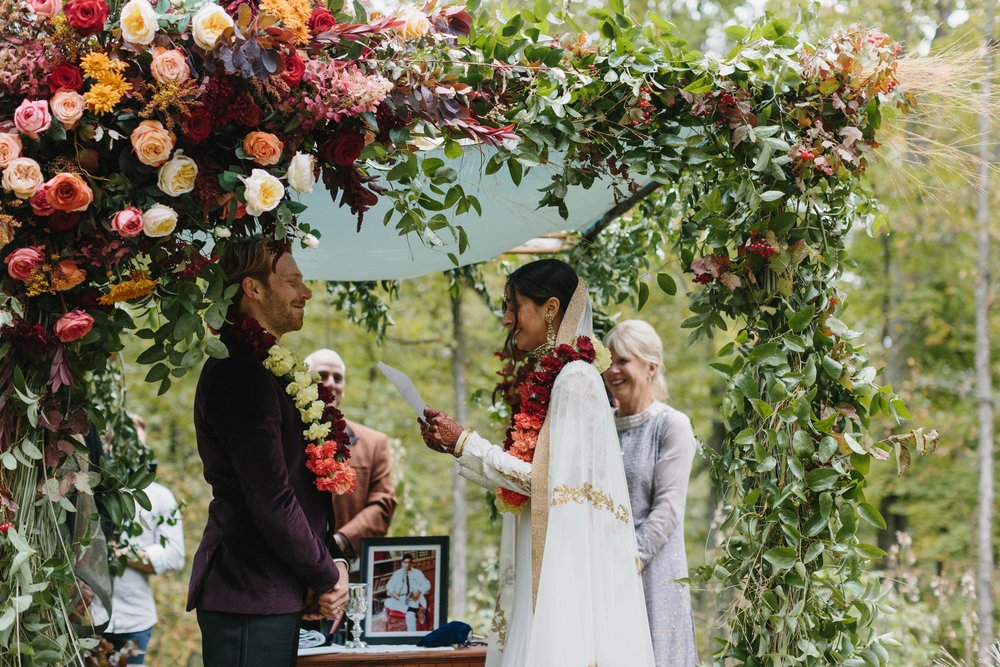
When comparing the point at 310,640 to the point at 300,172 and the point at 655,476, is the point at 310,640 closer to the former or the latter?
the point at 655,476

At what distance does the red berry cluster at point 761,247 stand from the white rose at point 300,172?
132 cm

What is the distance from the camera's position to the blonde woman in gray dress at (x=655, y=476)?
147 inches

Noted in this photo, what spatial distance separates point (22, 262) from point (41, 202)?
0.51ft

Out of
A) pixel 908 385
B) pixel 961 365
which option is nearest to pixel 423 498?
pixel 908 385

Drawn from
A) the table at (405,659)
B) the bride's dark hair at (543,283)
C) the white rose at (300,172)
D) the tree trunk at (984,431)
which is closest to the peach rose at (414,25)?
the white rose at (300,172)

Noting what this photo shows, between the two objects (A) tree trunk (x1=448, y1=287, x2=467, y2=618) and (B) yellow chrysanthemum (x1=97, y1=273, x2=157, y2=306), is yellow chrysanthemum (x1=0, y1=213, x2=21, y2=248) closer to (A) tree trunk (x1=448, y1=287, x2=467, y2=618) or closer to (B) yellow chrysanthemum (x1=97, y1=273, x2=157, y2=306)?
(B) yellow chrysanthemum (x1=97, y1=273, x2=157, y2=306)

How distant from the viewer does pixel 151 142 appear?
2283 mm

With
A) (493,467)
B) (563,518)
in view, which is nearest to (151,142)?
(493,467)

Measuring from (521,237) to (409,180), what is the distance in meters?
1.71

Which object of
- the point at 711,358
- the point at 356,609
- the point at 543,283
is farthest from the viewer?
the point at 711,358

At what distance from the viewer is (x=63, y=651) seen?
8.04 feet

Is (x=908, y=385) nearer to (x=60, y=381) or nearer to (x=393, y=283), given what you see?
(x=393, y=283)

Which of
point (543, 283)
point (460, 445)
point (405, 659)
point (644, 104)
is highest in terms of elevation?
point (644, 104)

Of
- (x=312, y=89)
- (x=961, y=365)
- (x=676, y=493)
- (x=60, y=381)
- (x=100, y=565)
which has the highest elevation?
(x=961, y=365)
